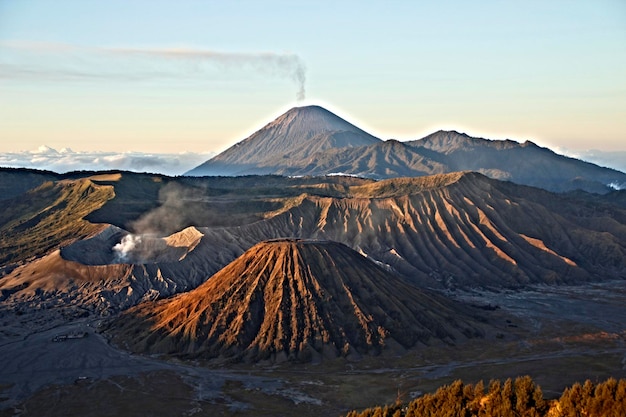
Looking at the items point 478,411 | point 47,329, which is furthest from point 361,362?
point 47,329

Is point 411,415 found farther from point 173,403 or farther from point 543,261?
point 543,261

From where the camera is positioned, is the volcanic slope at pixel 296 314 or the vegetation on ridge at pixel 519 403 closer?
the vegetation on ridge at pixel 519 403

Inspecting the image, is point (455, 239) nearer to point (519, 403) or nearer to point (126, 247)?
point (126, 247)

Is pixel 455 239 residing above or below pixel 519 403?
above

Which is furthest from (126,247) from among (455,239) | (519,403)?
(519,403)

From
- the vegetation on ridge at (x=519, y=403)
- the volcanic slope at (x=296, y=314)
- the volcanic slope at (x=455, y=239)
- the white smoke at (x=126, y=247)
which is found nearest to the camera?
the vegetation on ridge at (x=519, y=403)

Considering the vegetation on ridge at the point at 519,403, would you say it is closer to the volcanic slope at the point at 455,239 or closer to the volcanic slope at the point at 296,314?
the volcanic slope at the point at 296,314

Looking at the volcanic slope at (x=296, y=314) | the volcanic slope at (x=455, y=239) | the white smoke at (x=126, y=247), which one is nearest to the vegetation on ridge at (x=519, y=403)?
the volcanic slope at (x=296, y=314)
